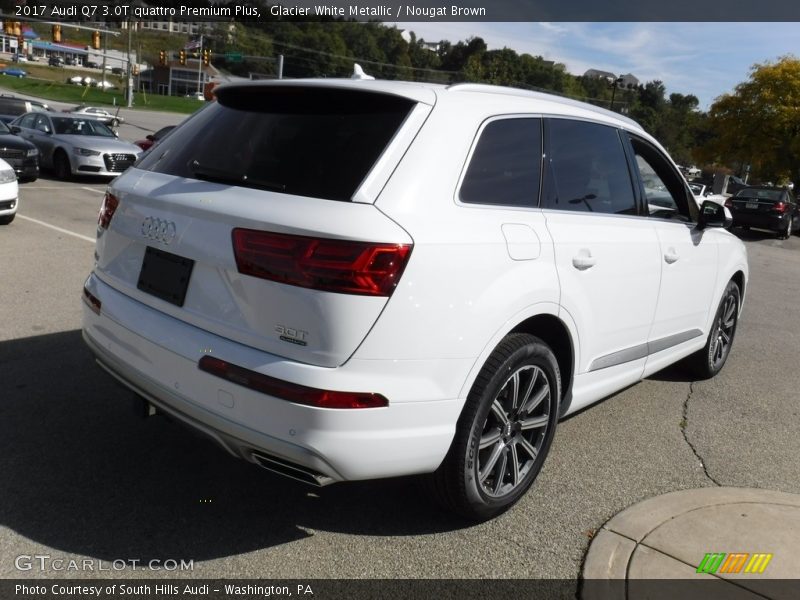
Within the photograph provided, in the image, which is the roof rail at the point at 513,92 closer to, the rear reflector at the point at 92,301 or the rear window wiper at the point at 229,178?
the rear window wiper at the point at 229,178

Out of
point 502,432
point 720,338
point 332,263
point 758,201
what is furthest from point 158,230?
point 758,201

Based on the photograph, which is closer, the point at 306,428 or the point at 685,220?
the point at 306,428

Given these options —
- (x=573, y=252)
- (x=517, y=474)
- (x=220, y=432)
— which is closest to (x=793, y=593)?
(x=517, y=474)

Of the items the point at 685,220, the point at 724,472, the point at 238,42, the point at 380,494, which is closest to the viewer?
the point at 380,494

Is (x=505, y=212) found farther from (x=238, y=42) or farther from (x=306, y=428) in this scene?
(x=238, y=42)

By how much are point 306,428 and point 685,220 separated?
3154mm

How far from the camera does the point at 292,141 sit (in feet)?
9.32

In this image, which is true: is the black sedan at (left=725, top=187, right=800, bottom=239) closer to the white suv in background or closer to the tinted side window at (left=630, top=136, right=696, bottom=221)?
the tinted side window at (left=630, top=136, right=696, bottom=221)

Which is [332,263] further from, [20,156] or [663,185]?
[20,156]

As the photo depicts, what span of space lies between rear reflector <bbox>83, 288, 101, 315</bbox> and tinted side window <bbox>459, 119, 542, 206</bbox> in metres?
1.68

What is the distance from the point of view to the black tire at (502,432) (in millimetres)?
2861

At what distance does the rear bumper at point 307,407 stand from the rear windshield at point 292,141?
0.63 metres

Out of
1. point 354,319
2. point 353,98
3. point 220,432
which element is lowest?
point 220,432

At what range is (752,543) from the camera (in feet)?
10.3
